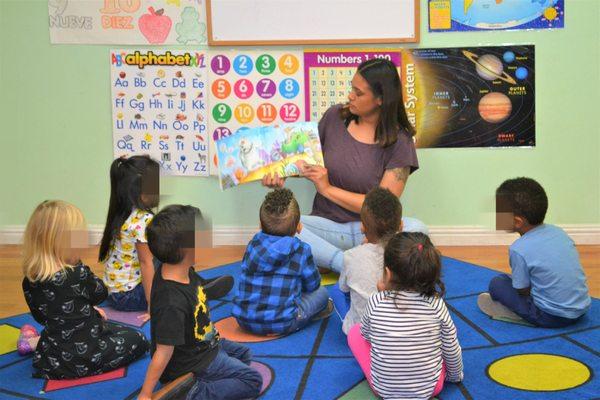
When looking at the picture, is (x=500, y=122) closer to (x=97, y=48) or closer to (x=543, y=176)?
(x=543, y=176)

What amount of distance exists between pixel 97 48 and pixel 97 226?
3.33ft

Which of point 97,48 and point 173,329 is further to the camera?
point 97,48

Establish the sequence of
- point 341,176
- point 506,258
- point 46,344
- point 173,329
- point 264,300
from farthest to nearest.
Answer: point 506,258 → point 341,176 → point 264,300 → point 46,344 → point 173,329

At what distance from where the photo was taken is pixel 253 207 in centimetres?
380

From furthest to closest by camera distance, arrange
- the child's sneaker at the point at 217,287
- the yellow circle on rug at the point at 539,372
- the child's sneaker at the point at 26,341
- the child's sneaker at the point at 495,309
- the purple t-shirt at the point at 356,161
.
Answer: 1. the purple t-shirt at the point at 356,161
2. the child's sneaker at the point at 217,287
3. the child's sneaker at the point at 495,309
4. the child's sneaker at the point at 26,341
5. the yellow circle on rug at the point at 539,372

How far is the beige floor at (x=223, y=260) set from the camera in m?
3.01

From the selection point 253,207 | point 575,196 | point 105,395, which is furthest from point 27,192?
point 575,196

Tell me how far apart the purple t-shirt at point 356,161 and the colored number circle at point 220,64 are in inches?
33.2

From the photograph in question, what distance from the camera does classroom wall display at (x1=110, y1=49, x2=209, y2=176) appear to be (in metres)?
3.67

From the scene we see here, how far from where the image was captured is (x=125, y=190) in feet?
8.72

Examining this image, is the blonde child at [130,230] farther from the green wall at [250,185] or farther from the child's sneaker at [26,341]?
the green wall at [250,185]

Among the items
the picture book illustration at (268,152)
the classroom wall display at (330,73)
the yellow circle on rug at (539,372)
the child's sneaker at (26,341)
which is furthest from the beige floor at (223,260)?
the classroom wall display at (330,73)

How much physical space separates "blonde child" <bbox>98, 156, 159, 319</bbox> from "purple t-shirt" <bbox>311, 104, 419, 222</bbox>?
0.83 meters

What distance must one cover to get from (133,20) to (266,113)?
884 millimetres
